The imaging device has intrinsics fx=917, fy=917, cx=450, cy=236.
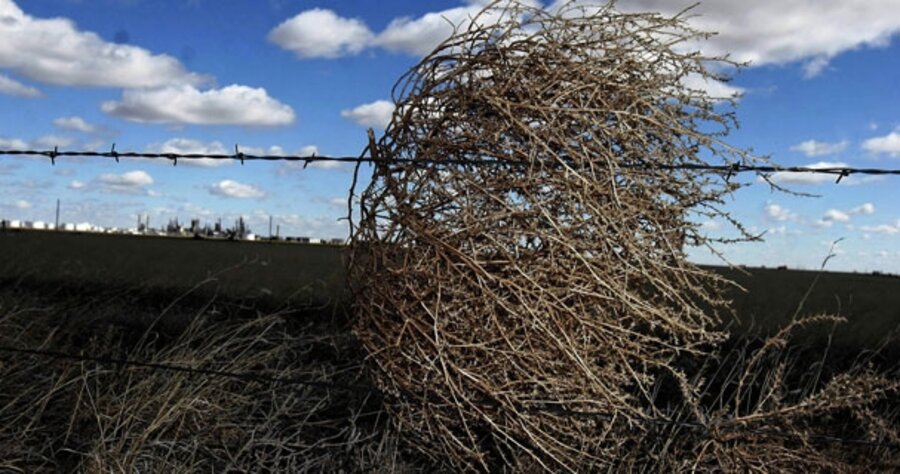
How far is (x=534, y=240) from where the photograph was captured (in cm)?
305

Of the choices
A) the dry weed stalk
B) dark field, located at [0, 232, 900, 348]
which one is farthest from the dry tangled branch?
dark field, located at [0, 232, 900, 348]

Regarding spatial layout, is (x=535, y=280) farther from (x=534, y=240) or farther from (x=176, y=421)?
(x=176, y=421)

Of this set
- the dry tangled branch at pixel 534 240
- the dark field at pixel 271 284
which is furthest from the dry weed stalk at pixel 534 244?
the dark field at pixel 271 284

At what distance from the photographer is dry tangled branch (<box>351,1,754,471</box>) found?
9.96ft

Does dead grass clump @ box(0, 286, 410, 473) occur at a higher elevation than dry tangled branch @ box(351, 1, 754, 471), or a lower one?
lower

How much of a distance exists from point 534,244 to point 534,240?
0.01 meters

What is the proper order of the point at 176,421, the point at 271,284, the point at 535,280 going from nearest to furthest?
the point at 535,280 < the point at 176,421 < the point at 271,284

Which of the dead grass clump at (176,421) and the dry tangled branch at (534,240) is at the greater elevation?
the dry tangled branch at (534,240)

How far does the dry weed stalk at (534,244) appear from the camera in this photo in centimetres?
304

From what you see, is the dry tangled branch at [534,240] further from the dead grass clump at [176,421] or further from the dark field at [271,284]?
the dark field at [271,284]

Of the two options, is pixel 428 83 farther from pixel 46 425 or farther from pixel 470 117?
pixel 46 425

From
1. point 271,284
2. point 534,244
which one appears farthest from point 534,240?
point 271,284

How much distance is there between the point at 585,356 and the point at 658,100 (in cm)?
93

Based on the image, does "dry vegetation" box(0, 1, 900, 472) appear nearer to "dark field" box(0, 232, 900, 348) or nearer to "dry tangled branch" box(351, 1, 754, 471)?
"dry tangled branch" box(351, 1, 754, 471)
